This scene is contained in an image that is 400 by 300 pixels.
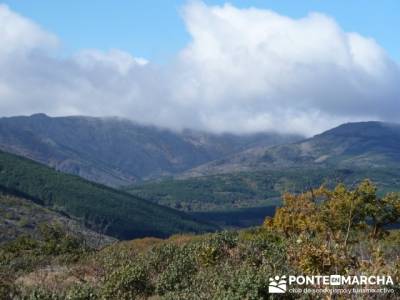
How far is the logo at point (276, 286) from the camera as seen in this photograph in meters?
15.7

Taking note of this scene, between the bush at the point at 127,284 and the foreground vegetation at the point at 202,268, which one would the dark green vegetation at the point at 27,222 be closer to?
the foreground vegetation at the point at 202,268

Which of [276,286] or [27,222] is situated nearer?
[276,286]

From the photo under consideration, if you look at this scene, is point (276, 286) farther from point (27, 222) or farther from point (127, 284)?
point (27, 222)

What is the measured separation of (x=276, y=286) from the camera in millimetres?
15859

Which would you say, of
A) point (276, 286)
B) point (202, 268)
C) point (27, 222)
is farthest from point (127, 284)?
point (27, 222)

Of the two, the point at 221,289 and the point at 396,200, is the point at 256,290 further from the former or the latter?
the point at 396,200

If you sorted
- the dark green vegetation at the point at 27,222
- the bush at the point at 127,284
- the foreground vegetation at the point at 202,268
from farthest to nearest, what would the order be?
the dark green vegetation at the point at 27,222 < the bush at the point at 127,284 < the foreground vegetation at the point at 202,268

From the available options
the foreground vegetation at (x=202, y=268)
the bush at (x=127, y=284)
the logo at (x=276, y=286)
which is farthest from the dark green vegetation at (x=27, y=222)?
the logo at (x=276, y=286)

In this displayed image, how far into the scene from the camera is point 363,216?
5894cm

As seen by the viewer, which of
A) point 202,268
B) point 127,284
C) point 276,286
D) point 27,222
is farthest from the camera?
point 27,222

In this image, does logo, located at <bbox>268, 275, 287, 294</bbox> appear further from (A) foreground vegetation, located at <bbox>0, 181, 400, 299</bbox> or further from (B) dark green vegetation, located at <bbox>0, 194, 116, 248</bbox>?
(B) dark green vegetation, located at <bbox>0, 194, 116, 248</bbox>

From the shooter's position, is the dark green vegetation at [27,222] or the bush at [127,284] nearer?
the bush at [127,284]

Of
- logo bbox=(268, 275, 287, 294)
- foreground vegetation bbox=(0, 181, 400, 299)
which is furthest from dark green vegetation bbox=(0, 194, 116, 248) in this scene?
logo bbox=(268, 275, 287, 294)

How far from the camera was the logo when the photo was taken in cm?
1574
